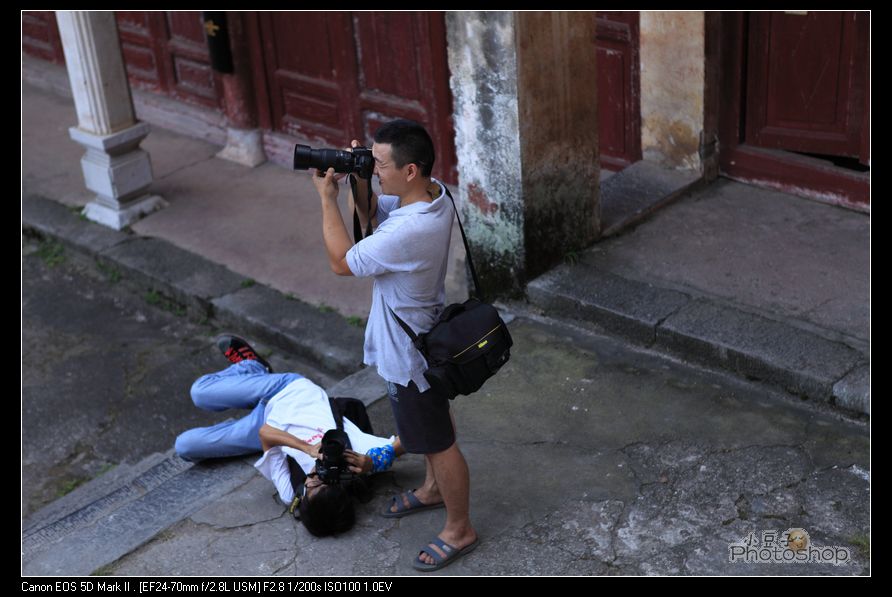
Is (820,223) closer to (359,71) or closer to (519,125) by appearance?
(519,125)

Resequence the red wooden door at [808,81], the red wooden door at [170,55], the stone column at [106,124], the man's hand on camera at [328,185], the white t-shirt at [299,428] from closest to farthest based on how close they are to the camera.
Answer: the man's hand on camera at [328,185] → the white t-shirt at [299,428] → the red wooden door at [808,81] → the stone column at [106,124] → the red wooden door at [170,55]

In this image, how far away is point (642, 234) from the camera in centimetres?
634

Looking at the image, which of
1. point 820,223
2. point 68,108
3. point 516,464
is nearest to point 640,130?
point 820,223

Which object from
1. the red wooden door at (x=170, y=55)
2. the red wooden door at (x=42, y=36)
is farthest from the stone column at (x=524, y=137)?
the red wooden door at (x=42, y=36)

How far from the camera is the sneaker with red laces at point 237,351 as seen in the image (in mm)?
5539

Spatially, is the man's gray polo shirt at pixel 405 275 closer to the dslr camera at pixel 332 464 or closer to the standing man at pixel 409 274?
the standing man at pixel 409 274

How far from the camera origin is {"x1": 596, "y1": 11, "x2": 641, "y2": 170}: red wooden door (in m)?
6.98

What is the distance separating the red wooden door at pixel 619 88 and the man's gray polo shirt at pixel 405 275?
3.42m

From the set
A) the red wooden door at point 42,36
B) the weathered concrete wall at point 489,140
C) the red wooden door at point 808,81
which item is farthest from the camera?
the red wooden door at point 42,36

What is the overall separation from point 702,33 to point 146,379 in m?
3.83

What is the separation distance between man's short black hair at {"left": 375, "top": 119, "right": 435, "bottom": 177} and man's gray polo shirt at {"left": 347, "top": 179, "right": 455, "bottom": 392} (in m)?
0.15

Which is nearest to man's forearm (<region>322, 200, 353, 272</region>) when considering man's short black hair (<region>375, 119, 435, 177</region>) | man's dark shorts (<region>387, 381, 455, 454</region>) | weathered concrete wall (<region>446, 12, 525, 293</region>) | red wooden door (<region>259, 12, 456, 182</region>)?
man's short black hair (<region>375, 119, 435, 177</region>)

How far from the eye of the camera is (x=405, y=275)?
376 centimetres

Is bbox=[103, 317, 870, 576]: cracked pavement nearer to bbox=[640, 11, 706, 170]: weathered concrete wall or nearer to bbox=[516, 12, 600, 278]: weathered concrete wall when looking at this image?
bbox=[516, 12, 600, 278]: weathered concrete wall
